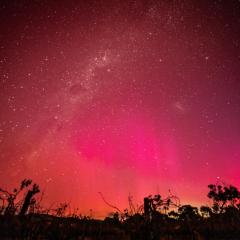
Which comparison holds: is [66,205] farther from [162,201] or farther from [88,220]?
[162,201]

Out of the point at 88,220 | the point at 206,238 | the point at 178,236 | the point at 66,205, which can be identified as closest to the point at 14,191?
the point at 66,205

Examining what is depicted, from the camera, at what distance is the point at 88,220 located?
12867 millimetres

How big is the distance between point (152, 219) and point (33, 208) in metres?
5.86

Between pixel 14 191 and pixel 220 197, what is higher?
pixel 220 197

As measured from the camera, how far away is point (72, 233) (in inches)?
442

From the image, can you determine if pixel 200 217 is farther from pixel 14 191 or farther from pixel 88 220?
pixel 14 191

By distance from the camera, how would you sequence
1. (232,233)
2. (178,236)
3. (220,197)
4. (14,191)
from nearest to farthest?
(178,236) < (232,233) < (14,191) < (220,197)

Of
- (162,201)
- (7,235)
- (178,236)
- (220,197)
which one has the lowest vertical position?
(7,235)

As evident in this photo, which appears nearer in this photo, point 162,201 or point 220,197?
point 162,201

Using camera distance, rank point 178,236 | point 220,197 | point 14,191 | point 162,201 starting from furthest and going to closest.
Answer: point 220,197, point 14,191, point 162,201, point 178,236

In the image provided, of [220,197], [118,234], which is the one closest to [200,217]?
[118,234]

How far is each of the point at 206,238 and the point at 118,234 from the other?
421 cm

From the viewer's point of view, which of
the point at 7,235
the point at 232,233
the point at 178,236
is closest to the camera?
the point at 7,235

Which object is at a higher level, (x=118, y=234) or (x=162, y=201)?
(x=162, y=201)
